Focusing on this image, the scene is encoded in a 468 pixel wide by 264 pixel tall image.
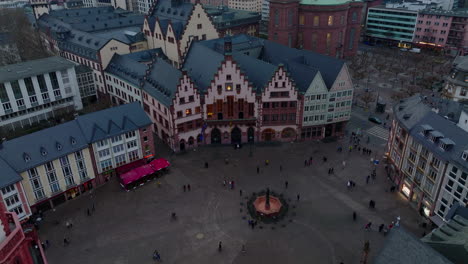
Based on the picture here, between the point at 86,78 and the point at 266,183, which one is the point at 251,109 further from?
the point at 86,78

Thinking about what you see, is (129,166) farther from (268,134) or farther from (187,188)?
(268,134)

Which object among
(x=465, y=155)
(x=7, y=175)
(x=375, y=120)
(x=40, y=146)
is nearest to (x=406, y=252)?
(x=465, y=155)

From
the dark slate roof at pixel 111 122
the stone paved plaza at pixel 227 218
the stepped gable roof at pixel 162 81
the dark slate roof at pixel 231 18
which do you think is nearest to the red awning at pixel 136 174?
the stone paved plaza at pixel 227 218

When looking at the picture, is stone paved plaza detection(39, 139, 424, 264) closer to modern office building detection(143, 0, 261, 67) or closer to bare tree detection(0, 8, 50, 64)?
modern office building detection(143, 0, 261, 67)

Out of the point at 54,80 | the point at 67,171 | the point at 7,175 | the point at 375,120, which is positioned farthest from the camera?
the point at 375,120

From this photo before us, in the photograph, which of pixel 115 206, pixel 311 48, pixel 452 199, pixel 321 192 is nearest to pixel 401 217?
pixel 452 199

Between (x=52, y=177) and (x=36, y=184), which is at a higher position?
(x=52, y=177)
